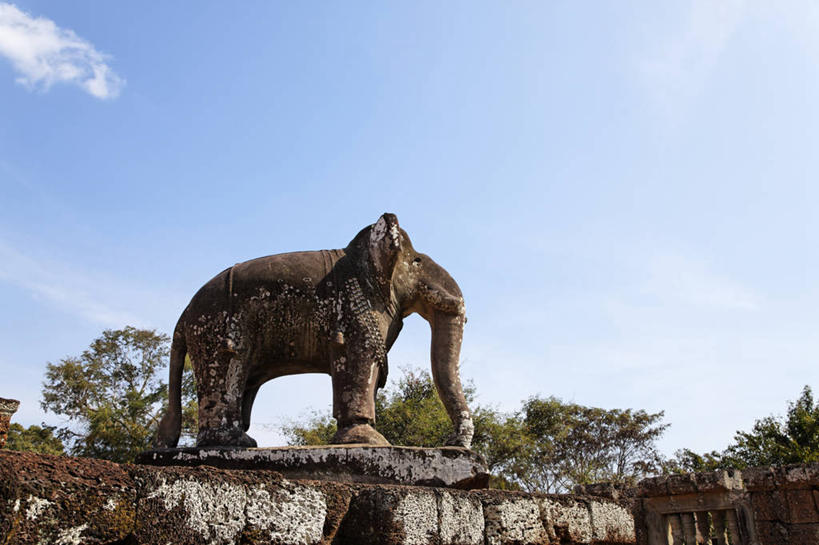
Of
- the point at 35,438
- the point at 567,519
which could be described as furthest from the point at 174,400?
the point at 35,438

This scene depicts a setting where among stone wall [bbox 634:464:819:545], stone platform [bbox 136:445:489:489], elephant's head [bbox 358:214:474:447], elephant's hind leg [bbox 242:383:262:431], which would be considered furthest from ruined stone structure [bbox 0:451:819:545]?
stone wall [bbox 634:464:819:545]

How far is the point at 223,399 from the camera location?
4.24 metres

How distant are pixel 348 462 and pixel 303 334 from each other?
0.99 meters

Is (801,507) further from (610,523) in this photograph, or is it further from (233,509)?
(233,509)

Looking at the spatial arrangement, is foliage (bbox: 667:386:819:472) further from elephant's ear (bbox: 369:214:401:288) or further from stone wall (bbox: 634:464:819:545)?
elephant's ear (bbox: 369:214:401:288)

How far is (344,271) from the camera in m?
4.59

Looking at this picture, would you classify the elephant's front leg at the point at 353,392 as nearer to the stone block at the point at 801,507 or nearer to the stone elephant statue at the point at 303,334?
the stone elephant statue at the point at 303,334

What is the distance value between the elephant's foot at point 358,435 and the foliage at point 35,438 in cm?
2209

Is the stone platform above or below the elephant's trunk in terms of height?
below

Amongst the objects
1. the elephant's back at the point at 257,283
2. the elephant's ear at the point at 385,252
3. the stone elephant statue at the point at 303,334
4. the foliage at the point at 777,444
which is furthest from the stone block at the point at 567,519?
the foliage at the point at 777,444

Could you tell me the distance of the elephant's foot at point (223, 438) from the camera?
4.07 meters

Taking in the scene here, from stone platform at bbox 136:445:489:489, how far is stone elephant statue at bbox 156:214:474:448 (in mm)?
223

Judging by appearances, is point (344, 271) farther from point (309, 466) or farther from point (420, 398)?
point (420, 398)

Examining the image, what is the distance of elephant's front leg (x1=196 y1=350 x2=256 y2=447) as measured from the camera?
4.12m
